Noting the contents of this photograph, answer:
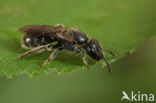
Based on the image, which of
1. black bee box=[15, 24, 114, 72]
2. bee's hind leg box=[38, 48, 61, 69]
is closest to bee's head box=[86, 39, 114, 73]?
black bee box=[15, 24, 114, 72]

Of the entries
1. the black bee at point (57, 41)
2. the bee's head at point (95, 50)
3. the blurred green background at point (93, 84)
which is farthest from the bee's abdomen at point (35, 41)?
the blurred green background at point (93, 84)

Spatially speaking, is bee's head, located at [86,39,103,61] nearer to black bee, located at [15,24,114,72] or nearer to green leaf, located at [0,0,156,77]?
black bee, located at [15,24,114,72]

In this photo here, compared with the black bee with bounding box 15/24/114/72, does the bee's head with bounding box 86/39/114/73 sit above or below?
below

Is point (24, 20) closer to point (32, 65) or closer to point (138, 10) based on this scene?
point (32, 65)

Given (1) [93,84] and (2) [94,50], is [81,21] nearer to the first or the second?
(2) [94,50]

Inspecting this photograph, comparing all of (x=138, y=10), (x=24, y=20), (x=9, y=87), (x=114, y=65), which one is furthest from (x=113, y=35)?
(x=9, y=87)

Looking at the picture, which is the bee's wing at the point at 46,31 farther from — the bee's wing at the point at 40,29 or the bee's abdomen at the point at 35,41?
the bee's abdomen at the point at 35,41
